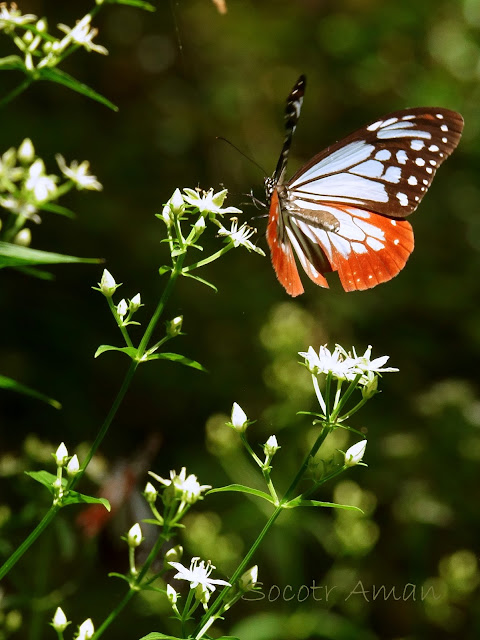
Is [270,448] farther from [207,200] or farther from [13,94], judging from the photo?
[13,94]

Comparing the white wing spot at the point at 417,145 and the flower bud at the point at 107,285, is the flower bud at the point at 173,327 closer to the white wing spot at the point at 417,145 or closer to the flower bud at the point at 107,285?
the flower bud at the point at 107,285

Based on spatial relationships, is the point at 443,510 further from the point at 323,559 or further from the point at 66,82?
the point at 66,82

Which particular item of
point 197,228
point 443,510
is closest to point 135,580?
point 197,228

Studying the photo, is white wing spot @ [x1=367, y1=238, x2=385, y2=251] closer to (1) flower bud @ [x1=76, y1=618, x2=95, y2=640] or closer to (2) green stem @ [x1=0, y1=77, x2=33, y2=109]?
(2) green stem @ [x1=0, y1=77, x2=33, y2=109]

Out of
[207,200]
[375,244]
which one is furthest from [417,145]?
[207,200]

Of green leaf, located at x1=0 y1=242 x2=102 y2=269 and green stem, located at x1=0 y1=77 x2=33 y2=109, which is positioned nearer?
green leaf, located at x1=0 y1=242 x2=102 y2=269

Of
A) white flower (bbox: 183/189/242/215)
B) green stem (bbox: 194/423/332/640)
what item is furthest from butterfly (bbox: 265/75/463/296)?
green stem (bbox: 194/423/332/640)

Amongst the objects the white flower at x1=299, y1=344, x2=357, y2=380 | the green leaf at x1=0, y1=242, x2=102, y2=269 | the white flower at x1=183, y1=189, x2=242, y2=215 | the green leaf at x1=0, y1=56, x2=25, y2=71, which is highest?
the green leaf at x1=0, y1=56, x2=25, y2=71
